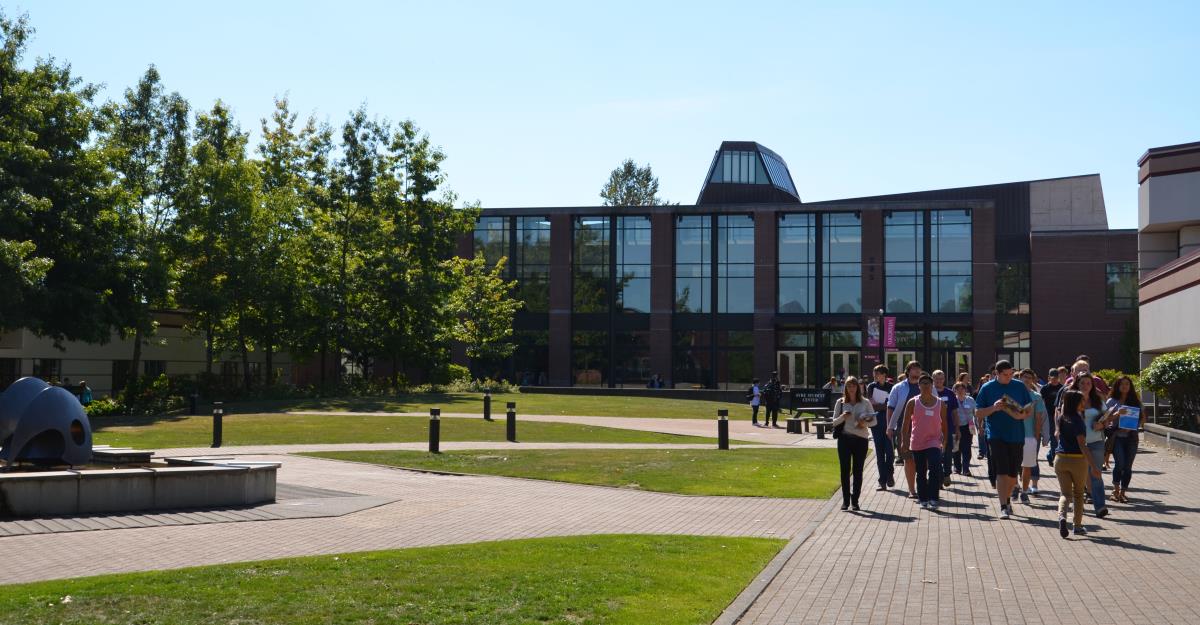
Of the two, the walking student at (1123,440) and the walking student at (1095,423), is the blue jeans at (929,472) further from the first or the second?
the walking student at (1123,440)

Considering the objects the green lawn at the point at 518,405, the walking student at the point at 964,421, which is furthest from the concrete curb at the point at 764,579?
the green lawn at the point at 518,405

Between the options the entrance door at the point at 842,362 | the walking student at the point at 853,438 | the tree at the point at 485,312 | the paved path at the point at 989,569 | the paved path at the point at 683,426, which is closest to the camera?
the paved path at the point at 989,569

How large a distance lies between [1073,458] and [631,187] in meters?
99.6

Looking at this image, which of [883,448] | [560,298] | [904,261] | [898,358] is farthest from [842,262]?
[883,448]

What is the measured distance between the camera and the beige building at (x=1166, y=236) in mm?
31203

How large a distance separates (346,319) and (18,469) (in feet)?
111

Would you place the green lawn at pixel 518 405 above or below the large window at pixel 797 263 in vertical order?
below

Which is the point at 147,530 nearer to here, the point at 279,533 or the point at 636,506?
the point at 279,533

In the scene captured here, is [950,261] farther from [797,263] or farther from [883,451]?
[883,451]

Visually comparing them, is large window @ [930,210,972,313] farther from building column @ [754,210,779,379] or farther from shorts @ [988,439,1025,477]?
shorts @ [988,439,1025,477]

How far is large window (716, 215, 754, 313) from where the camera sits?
6625 centimetres

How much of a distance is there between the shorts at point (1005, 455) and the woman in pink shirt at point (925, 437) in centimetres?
102

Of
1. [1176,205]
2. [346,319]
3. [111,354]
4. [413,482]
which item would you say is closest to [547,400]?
[346,319]

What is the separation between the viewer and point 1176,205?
33.5m
